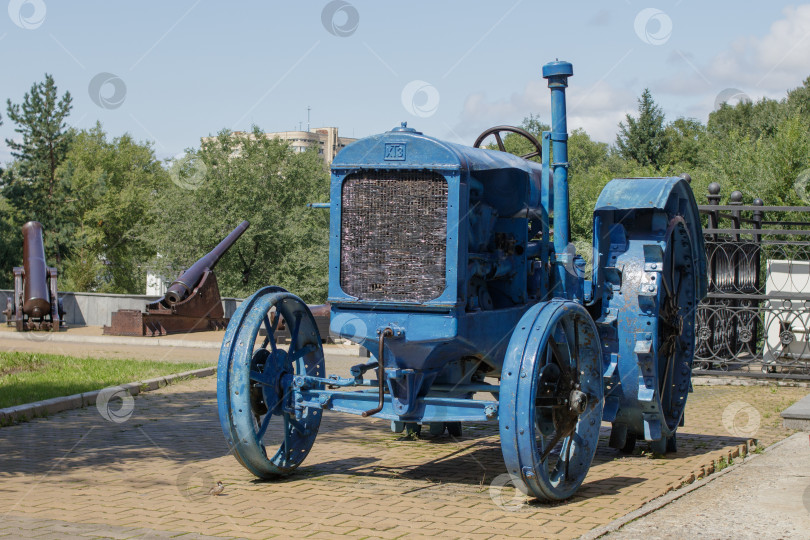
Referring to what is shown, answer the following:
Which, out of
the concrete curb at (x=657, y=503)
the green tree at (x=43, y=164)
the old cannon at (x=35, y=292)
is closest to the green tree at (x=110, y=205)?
the green tree at (x=43, y=164)

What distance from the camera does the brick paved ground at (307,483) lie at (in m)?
5.66

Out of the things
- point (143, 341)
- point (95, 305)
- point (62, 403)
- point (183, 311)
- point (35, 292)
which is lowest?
point (62, 403)

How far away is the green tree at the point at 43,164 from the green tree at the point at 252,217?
8.54m

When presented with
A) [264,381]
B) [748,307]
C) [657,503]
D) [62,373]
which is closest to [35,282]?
[62,373]

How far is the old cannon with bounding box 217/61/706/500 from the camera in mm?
6352

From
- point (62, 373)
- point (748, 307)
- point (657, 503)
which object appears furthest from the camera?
point (748, 307)

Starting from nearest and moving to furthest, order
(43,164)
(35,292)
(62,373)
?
(62,373) → (35,292) → (43,164)

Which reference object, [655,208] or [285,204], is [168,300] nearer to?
[655,208]

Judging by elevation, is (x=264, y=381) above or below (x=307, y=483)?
above

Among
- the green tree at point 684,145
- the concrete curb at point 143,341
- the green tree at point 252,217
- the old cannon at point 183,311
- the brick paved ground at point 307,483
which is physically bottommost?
the brick paved ground at point 307,483

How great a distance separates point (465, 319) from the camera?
6504 millimetres

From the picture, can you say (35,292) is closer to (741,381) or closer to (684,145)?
(741,381)

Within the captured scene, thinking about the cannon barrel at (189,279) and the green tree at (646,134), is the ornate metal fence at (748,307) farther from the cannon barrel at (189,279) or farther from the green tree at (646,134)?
the green tree at (646,134)

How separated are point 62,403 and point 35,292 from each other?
13276 millimetres
